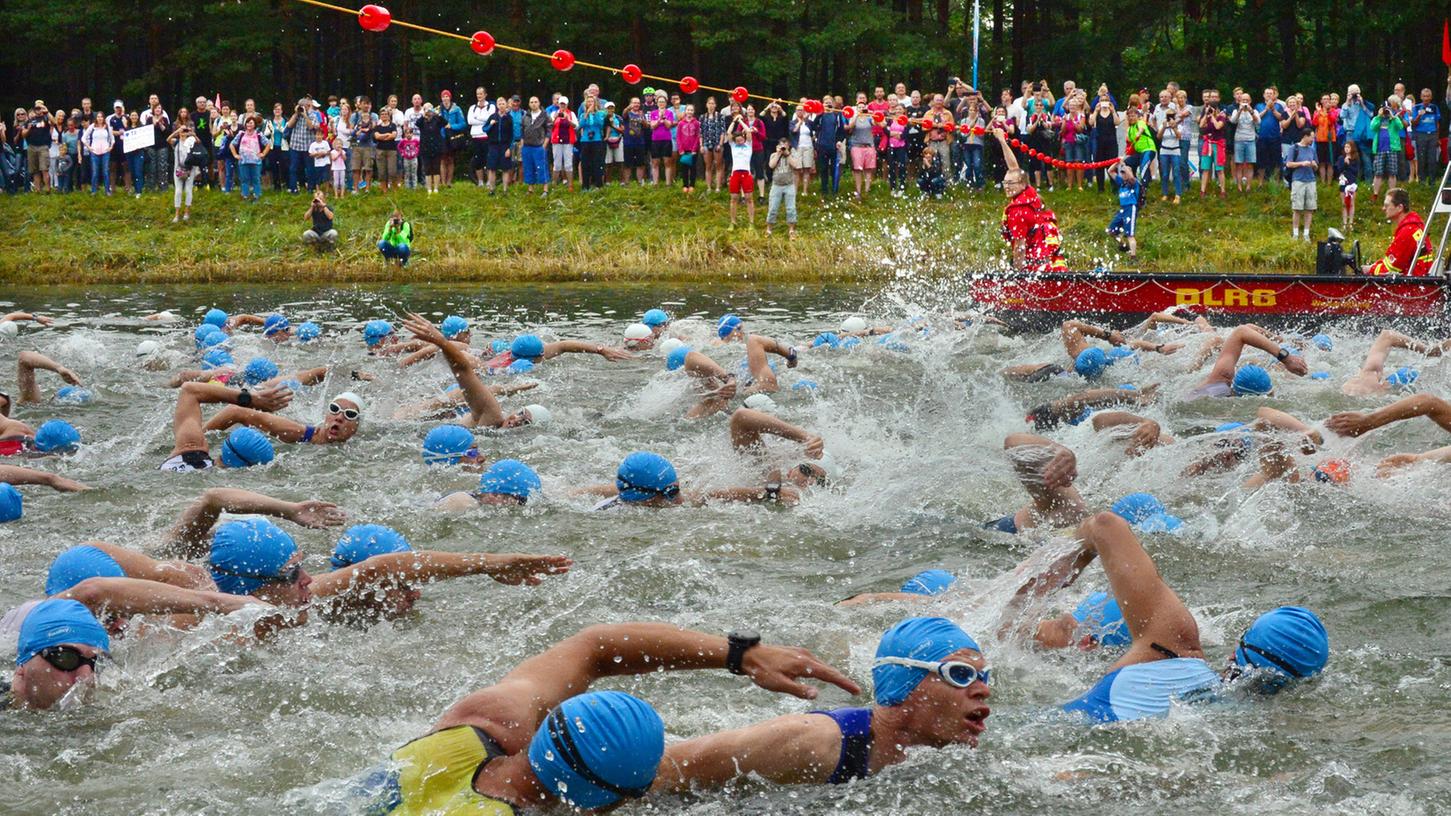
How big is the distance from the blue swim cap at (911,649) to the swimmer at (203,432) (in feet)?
19.7

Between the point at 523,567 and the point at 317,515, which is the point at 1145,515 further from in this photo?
the point at 317,515

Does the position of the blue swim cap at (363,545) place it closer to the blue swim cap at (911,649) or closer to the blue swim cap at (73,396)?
the blue swim cap at (911,649)

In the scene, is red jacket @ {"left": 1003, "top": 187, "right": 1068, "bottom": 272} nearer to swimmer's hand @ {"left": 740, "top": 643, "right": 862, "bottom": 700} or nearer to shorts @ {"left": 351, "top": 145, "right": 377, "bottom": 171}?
swimmer's hand @ {"left": 740, "top": 643, "right": 862, "bottom": 700}

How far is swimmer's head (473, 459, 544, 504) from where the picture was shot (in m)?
9.05

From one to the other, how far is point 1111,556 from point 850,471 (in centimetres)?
442

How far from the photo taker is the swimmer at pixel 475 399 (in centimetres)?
977

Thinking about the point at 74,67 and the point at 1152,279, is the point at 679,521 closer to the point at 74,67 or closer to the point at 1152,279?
the point at 1152,279

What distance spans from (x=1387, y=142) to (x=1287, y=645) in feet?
63.7

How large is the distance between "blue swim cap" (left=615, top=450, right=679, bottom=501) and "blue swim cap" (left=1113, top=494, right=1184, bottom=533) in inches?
100

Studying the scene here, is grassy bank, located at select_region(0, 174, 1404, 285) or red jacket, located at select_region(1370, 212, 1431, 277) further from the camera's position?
grassy bank, located at select_region(0, 174, 1404, 285)

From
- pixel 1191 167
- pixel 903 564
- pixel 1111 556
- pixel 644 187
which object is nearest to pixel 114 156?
pixel 644 187

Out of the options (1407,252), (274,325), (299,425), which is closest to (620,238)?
(274,325)

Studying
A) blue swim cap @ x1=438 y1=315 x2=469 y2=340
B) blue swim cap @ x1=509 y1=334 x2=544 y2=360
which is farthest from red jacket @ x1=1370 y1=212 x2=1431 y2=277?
blue swim cap @ x1=438 y1=315 x2=469 y2=340

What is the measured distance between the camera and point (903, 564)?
8.41m
